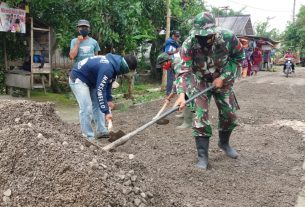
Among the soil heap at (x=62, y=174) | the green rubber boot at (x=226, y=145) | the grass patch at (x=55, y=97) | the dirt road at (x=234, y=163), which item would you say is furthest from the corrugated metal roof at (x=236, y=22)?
the soil heap at (x=62, y=174)

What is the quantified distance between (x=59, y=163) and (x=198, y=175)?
1684 millimetres

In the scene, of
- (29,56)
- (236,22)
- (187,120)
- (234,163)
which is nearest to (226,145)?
(234,163)

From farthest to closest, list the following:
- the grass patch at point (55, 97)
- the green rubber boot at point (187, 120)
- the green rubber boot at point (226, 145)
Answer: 1. the grass patch at point (55, 97)
2. the green rubber boot at point (187, 120)
3. the green rubber boot at point (226, 145)

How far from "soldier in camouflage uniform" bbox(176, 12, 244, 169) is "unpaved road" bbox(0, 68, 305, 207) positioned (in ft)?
1.46

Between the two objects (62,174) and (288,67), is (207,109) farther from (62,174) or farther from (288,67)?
(288,67)

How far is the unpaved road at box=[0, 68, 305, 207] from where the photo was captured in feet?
9.13

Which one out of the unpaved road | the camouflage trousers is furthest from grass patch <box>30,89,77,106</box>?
the camouflage trousers

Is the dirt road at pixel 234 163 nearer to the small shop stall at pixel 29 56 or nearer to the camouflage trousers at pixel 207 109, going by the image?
the camouflage trousers at pixel 207 109

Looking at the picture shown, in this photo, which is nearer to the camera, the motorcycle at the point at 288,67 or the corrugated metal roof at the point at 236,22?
the motorcycle at the point at 288,67

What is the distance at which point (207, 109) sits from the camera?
4.44 meters

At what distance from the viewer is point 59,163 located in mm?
2922

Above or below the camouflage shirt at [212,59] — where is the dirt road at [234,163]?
below

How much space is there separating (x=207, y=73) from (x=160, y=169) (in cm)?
118

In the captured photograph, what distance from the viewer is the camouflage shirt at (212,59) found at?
4.34 meters
